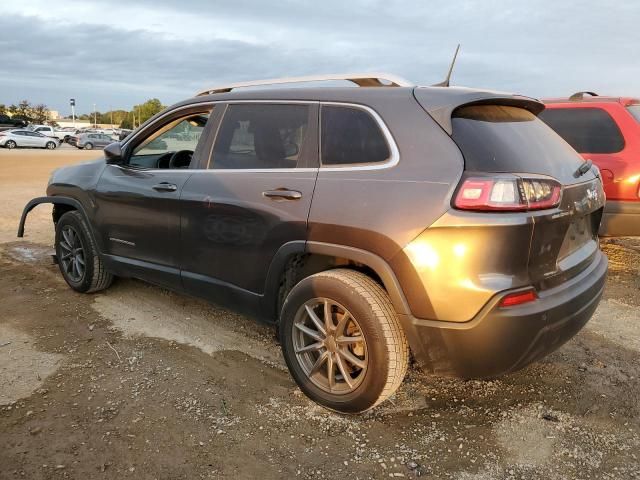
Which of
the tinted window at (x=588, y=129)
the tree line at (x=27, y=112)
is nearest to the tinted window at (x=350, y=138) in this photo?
the tinted window at (x=588, y=129)

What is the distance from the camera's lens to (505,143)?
262 centimetres

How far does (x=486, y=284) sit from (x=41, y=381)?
266cm

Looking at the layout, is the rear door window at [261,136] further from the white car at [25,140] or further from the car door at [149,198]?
the white car at [25,140]

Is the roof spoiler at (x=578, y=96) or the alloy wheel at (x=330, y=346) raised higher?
the roof spoiler at (x=578, y=96)

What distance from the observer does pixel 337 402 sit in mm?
2861

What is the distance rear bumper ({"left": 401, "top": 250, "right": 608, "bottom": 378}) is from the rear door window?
4.04ft

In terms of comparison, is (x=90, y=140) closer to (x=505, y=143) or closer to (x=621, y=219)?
(x=621, y=219)

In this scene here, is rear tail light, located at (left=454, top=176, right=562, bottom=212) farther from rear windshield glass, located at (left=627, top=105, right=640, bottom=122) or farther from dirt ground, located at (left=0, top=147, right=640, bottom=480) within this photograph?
rear windshield glass, located at (left=627, top=105, right=640, bottom=122)

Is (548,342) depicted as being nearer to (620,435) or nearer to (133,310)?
(620,435)

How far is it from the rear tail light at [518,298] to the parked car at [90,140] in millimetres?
42741

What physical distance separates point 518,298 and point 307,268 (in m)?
1.21

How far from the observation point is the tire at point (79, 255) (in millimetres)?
4555

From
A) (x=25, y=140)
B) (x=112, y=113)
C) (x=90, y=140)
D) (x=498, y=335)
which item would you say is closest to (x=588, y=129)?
(x=498, y=335)

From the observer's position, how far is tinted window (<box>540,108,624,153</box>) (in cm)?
548
